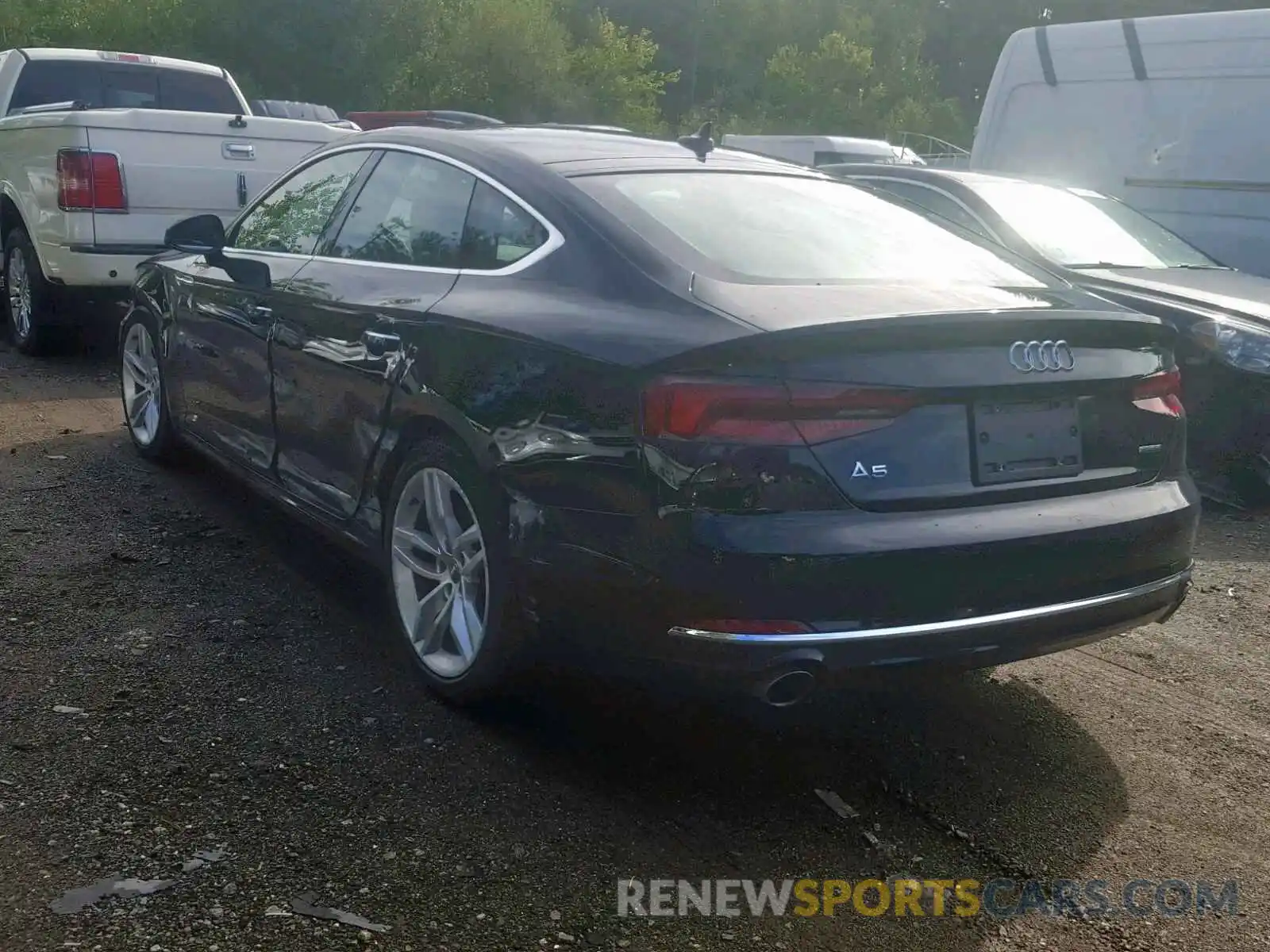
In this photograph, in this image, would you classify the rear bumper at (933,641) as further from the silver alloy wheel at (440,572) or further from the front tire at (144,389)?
the front tire at (144,389)

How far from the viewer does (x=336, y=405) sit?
14.2 feet

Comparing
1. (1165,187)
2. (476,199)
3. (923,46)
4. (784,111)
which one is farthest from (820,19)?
(476,199)

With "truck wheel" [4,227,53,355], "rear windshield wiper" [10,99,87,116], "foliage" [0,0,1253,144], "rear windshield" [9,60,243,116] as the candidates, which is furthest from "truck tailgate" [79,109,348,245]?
"foliage" [0,0,1253,144]

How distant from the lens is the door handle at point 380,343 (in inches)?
158

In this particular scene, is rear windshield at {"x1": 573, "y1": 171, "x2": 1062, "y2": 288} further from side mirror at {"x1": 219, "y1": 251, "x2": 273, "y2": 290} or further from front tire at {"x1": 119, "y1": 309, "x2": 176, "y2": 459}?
front tire at {"x1": 119, "y1": 309, "x2": 176, "y2": 459}

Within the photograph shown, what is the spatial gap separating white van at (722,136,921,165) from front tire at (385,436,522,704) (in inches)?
657

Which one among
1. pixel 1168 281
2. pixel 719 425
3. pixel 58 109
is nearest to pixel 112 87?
pixel 58 109

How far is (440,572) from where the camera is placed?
3922mm

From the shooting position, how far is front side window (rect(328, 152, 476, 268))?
4.18m

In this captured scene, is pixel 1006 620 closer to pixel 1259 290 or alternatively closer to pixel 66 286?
pixel 1259 290

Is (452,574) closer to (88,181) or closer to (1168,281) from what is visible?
(1168,281)

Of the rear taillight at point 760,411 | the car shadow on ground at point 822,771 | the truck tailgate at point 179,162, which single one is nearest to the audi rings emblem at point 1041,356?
the rear taillight at point 760,411

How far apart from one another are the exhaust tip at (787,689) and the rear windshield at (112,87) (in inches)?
350

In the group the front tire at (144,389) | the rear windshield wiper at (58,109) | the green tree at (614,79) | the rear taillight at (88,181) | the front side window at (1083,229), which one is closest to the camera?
the front tire at (144,389)
